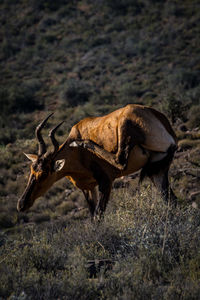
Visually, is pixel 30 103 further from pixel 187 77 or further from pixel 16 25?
pixel 16 25

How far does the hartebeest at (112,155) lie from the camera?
5.82m

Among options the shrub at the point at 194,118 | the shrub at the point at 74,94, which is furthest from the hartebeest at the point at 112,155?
the shrub at the point at 74,94

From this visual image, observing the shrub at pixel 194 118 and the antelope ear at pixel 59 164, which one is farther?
the shrub at pixel 194 118

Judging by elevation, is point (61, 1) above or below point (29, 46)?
above

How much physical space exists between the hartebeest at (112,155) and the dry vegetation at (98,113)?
0.49 m

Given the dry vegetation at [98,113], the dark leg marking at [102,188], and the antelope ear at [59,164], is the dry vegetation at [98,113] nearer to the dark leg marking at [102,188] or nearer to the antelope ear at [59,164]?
the dark leg marking at [102,188]

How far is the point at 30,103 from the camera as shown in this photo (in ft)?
78.7

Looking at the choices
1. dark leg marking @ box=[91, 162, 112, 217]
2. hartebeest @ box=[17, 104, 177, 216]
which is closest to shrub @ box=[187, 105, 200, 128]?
hartebeest @ box=[17, 104, 177, 216]

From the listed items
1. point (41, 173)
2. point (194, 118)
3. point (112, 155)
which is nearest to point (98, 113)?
point (194, 118)

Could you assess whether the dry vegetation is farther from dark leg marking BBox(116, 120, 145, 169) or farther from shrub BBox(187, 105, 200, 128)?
dark leg marking BBox(116, 120, 145, 169)

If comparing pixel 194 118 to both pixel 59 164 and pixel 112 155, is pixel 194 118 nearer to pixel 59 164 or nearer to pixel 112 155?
pixel 112 155

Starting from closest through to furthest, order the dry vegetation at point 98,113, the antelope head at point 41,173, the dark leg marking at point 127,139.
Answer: the dry vegetation at point 98,113, the dark leg marking at point 127,139, the antelope head at point 41,173

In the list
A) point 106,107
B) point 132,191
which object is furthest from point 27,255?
point 106,107

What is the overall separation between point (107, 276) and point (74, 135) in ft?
10.9
